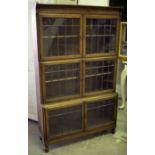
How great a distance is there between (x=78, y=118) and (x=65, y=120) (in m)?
0.16

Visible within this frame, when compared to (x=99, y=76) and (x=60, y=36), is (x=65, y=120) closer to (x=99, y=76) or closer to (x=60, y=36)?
(x=99, y=76)

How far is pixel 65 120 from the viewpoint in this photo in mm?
2391

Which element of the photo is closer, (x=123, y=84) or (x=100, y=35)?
(x=100, y=35)

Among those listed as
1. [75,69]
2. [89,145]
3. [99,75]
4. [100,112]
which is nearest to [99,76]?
[99,75]

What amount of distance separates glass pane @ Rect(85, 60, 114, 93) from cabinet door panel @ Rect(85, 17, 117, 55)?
152 millimetres

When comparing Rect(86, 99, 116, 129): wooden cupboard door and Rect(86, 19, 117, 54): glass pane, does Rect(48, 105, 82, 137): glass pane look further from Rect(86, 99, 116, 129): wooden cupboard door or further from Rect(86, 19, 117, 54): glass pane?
Rect(86, 19, 117, 54): glass pane

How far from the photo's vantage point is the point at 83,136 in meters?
2.58

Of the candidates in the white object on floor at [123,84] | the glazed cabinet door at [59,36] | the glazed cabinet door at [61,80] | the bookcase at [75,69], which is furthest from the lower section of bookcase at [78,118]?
the white object on floor at [123,84]

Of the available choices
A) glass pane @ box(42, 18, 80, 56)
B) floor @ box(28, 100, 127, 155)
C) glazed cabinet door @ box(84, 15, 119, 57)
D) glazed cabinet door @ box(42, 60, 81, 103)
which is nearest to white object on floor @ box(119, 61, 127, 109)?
floor @ box(28, 100, 127, 155)

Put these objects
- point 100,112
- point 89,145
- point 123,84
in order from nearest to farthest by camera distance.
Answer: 1. point 89,145
2. point 100,112
3. point 123,84

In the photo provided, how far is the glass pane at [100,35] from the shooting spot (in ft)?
7.62
